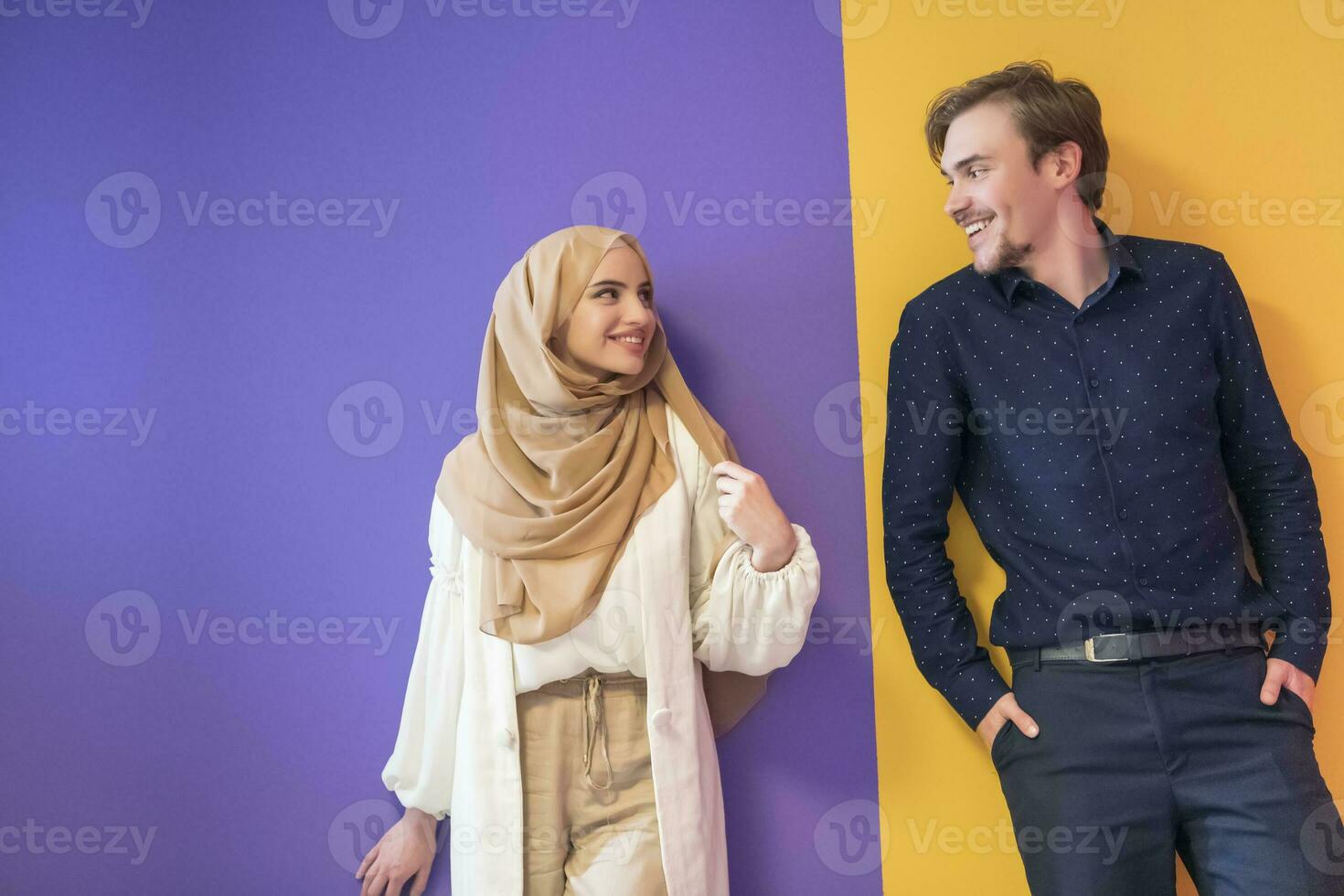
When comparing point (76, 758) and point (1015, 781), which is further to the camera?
point (76, 758)

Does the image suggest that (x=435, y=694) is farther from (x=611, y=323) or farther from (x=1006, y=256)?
(x=1006, y=256)

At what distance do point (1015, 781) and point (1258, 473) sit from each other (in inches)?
28.0

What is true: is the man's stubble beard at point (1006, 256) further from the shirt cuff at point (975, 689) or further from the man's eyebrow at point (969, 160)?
the shirt cuff at point (975, 689)

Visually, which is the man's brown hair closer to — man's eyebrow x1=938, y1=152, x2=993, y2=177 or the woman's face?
man's eyebrow x1=938, y1=152, x2=993, y2=177

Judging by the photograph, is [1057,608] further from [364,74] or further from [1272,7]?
[364,74]

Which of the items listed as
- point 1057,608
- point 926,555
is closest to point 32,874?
point 926,555

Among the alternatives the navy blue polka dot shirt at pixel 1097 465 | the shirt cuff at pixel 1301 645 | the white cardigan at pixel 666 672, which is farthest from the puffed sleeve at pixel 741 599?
the shirt cuff at pixel 1301 645

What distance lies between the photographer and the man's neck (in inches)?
71.2

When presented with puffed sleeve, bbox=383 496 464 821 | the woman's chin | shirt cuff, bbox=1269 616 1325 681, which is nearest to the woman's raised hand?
the woman's chin

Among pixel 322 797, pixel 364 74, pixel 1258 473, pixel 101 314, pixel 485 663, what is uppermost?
pixel 364 74

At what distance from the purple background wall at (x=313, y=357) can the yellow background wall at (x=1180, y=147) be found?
0.09 m

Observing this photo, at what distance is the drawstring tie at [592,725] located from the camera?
1657mm

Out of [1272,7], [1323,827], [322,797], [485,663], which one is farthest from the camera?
[1272,7]

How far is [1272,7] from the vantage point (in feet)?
6.70
